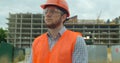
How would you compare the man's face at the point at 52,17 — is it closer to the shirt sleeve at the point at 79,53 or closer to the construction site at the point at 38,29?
the shirt sleeve at the point at 79,53

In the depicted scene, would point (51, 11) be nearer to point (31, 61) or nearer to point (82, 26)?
point (31, 61)

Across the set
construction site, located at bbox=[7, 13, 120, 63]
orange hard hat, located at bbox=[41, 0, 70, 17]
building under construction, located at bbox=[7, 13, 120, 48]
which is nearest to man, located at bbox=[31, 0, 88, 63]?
orange hard hat, located at bbox=[41, 0, 70, 17]

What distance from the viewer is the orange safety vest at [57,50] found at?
2.85m

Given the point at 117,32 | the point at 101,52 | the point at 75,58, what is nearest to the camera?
the point at 75,58

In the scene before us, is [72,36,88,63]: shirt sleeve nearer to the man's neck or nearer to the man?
the man

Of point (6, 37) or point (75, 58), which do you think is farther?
point (6, 37)

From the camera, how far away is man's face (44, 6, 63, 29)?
9.65ft

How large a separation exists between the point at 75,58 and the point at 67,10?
424 mm

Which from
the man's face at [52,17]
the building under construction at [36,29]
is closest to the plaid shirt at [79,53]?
the man's face at [52,17]

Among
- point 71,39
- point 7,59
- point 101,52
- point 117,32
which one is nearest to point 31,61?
point 71,39

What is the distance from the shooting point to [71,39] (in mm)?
2941

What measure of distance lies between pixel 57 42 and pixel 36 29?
13383cm

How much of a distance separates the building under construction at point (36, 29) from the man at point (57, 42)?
129m

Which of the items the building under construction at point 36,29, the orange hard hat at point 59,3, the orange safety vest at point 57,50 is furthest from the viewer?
the building under construction at point 36,29
